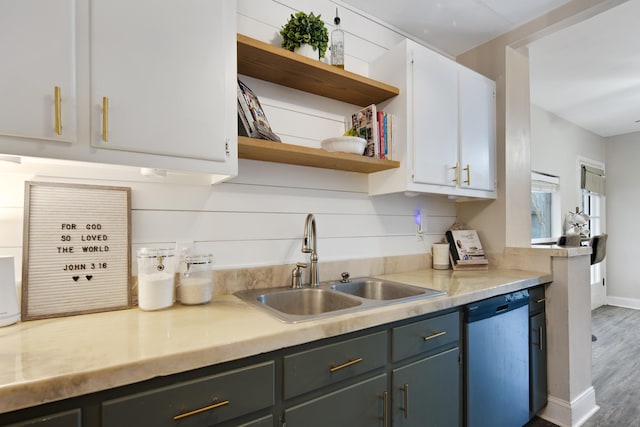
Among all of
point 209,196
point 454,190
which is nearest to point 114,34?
point 209,196

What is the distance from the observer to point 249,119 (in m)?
1.42

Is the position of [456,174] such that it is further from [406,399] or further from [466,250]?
[406,399]

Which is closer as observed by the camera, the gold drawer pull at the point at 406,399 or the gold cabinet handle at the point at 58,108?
the gold cabinet handle at the point at 58,108

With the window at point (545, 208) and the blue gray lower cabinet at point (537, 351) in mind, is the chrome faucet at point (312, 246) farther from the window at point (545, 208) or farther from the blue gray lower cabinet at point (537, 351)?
the window at point (545, 208)

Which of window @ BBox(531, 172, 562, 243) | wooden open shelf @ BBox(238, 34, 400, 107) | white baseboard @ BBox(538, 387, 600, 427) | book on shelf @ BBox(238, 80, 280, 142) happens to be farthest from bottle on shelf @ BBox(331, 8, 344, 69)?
window @ BBox(531, 172, 562, 243)

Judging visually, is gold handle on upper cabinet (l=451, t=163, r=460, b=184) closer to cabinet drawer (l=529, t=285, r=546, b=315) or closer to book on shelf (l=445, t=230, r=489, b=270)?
book on shelf (l=445, t=230, r=489, b=270)

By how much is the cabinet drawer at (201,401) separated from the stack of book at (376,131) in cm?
126

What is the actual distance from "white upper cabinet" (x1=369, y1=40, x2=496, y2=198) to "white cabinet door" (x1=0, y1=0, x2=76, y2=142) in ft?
4.85

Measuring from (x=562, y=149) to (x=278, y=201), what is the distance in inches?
178

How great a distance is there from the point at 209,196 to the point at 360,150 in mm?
788

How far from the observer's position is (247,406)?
913 mm

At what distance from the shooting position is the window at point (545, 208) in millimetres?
4047

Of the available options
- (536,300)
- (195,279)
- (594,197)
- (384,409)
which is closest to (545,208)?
(594,197)

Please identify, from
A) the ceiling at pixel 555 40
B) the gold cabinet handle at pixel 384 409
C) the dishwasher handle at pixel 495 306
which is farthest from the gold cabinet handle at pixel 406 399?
the ceiling at pixel 555 40
